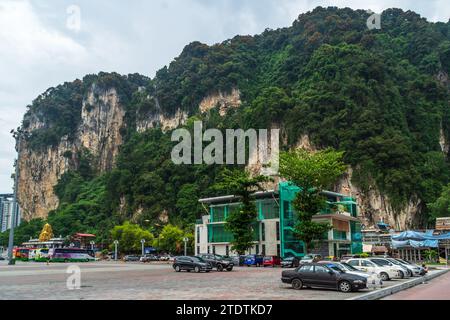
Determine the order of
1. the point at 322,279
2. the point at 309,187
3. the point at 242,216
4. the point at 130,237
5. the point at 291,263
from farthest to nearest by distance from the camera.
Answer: the point at 130,237, the point at 242,216, the point at 309,187, the point at 291,263, the point at 322,279

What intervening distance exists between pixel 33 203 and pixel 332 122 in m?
123

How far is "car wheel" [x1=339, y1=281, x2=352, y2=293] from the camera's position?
17562 millimetres

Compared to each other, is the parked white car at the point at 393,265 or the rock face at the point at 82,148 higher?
the rock face at the point at 82,148

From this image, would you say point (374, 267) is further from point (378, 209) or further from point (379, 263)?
point (378, 209)

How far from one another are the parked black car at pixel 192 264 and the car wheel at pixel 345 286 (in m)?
16.2

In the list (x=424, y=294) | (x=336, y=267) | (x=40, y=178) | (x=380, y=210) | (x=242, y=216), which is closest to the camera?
(x=424, y=294)

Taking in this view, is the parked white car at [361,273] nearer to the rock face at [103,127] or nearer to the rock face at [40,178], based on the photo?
the rock face at [103,127]

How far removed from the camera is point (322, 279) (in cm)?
1828

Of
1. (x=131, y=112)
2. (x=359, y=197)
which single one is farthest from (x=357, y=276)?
(x=131, y=112)

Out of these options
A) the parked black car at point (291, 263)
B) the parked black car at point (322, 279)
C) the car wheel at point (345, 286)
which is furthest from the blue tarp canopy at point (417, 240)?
the car wheel at point (345, 286)

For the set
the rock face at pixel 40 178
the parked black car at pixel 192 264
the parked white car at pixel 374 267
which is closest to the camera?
the parked white car at pixel 374 267

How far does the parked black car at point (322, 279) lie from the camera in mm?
17484

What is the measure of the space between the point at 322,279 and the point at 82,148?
155405 millimetres

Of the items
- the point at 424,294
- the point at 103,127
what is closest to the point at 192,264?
the point at 424,294
